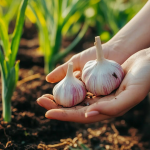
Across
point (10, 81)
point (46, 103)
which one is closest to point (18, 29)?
point (10, 81)

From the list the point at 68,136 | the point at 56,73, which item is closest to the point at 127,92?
the point at 56,73

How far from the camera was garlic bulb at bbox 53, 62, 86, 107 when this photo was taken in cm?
94

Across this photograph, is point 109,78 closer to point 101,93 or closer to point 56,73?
point 101,93

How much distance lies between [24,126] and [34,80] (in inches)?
20.0

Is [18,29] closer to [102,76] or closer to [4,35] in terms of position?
[4,35]

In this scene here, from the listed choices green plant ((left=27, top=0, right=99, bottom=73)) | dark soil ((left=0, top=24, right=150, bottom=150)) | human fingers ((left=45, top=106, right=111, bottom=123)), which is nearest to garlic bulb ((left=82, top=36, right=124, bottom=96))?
human fingers ((left=45, top=106, right=111, bottom=123))

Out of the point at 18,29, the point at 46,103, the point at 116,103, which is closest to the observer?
the point at 116,103

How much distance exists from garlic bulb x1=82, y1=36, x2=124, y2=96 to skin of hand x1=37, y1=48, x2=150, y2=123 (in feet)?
0.09

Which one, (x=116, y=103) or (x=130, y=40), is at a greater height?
(x=130, y=40)

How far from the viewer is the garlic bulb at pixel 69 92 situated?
3.10ft

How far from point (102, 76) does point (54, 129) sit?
471mm

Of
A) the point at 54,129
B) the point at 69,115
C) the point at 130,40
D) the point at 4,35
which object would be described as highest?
the point at 4,35

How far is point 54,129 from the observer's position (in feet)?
4.10

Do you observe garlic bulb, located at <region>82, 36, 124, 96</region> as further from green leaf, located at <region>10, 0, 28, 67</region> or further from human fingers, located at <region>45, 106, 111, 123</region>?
green leaf, located at <region>10, 0, 28, 67</region>
